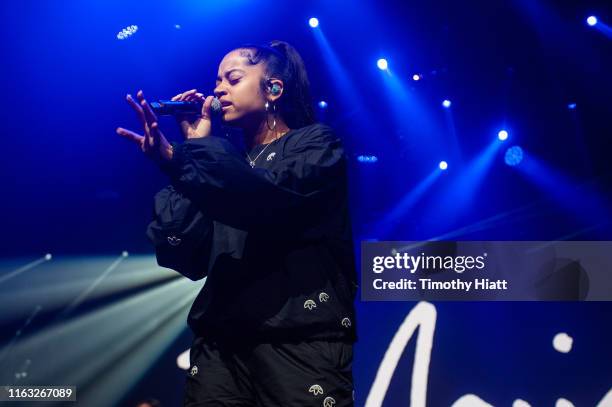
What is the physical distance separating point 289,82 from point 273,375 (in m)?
1.03

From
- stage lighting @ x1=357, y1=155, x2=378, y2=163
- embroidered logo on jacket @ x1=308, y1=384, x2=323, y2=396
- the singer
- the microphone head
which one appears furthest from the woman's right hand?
stage lighting @ x1=357, y1=155, x2=378, y2=163

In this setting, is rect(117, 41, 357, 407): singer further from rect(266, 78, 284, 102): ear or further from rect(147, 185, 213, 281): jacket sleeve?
rect(266, 78, 284, 102): ear

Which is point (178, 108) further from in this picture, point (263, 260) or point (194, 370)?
point (194, 370)

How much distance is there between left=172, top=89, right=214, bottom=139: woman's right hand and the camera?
2.09 metres

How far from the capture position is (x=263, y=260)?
1.76 meters

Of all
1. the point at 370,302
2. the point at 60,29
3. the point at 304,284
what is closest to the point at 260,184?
the point at 304,284

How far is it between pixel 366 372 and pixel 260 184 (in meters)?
2.21

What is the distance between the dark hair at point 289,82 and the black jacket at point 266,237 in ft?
1.05

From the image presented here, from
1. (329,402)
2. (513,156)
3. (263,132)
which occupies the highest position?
(513,156)

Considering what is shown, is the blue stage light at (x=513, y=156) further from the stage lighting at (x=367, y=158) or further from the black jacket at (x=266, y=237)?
the black jacket at (x=266, y=237)

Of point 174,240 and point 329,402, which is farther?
point 174,240

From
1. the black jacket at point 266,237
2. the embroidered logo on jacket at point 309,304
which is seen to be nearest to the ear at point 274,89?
the black jacket at point 266,237

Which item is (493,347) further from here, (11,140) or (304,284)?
(11,140)

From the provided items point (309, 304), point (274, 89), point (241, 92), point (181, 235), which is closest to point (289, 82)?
point (274, 89)
